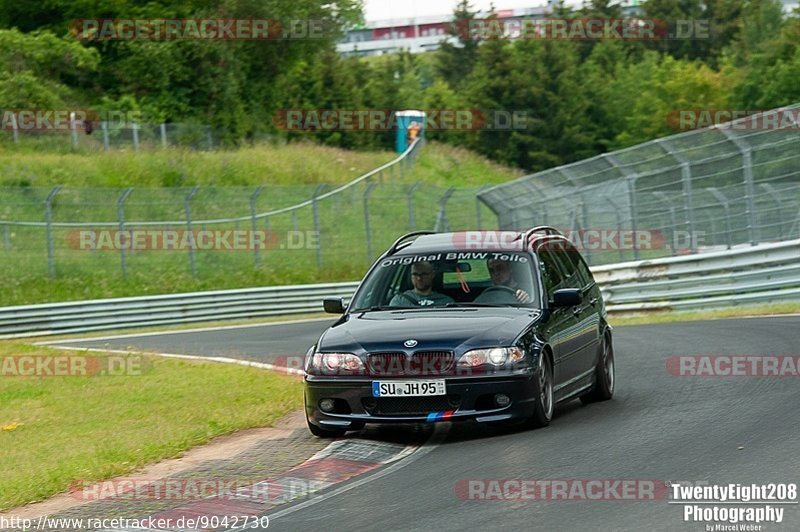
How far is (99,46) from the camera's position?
54938 mm

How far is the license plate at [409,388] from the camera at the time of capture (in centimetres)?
948

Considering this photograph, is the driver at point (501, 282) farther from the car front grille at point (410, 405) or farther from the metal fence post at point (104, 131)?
the metal fence post at point (104, 131)

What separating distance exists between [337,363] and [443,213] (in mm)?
25512

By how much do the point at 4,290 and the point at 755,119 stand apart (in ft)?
61.7

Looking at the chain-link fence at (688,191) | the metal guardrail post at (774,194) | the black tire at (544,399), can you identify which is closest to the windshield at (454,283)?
the black tire at (544,399)

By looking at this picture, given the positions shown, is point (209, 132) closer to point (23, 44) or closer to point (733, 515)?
point (23, 44)

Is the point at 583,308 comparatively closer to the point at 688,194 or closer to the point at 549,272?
the point at 549,272

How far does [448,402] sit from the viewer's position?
375 inches

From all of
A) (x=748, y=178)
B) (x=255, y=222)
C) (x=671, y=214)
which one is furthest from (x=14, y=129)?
(x=748, y=178)

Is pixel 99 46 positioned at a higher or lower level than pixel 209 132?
higher

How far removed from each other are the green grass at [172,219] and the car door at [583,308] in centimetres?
2163

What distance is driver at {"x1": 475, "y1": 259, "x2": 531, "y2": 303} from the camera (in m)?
10.6

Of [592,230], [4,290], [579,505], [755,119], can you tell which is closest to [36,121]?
[4,290]

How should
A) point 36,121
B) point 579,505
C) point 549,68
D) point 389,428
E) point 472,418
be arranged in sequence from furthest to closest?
point 549,68 < point 36,121 < point 389,428 < point 472,418 < point 579,505
